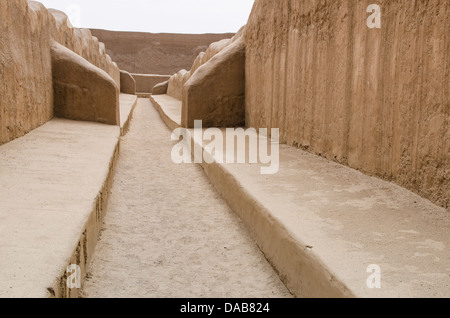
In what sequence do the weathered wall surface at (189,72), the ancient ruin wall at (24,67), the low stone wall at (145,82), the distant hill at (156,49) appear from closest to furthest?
the ancient ruin wall at (24,67) < the weathered wall surface at (189,72) < the low stone wall at (145,82) < the distant hill at (156,49)

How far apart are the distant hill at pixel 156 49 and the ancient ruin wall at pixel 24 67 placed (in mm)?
22453

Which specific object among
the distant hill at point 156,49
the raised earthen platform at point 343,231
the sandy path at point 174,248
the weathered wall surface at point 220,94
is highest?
the distant hill at point 156,49

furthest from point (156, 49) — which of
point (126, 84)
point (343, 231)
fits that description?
point (343, 231)

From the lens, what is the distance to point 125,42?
1120 inches

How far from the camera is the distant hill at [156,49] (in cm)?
2833

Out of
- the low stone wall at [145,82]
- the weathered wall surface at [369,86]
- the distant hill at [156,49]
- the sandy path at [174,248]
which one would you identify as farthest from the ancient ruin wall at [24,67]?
the distant hill at [156,49]

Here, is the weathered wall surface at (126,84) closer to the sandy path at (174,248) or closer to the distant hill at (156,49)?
the distant hill at (156,49)

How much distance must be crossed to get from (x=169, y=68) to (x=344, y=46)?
2627cm

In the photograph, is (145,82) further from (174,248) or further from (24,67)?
(174,248)

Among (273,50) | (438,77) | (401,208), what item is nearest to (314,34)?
(273,50)

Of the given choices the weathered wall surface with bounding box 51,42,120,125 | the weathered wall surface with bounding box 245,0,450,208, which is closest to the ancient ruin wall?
the weathered wall surface with bounding box 51,42,120,125

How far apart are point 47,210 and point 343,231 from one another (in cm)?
152

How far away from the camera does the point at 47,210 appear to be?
2387 mm

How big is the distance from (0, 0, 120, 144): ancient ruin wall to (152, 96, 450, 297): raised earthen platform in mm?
2268
